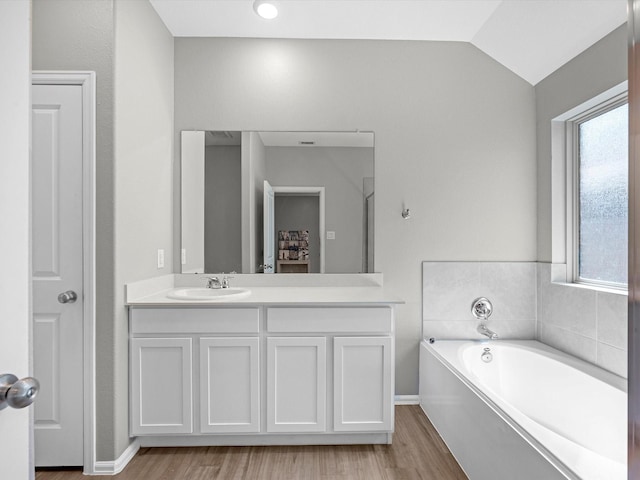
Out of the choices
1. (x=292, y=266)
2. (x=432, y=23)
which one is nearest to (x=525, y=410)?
(x=292, y=266)

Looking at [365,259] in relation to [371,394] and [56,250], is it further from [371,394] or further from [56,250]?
[56,250]

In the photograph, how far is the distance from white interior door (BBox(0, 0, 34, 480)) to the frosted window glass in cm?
267

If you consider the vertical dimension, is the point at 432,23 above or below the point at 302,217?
above

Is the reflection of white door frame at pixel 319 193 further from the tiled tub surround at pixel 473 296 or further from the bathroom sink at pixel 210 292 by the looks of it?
the tiled tub surround at pixel 473 296

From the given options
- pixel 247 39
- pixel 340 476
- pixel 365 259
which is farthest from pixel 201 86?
pixel 340 476

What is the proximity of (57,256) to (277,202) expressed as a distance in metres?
1.38

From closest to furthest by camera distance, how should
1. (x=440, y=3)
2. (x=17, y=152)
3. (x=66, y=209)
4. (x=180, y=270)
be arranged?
(x=17, y=152)
(x=66, y=209)
(x=440, y=3)
(x=180, y=270)

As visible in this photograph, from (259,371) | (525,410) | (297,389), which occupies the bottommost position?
(525,410)

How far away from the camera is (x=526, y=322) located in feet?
9.65

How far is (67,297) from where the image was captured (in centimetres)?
202

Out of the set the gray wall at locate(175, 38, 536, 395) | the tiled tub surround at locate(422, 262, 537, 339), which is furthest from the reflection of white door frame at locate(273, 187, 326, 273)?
the tiled tub surround at locate(422, 262, 537, 339)

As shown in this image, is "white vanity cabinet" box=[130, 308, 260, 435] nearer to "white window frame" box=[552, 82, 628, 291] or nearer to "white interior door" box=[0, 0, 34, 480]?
"white interior door" box=[0, 0, 34, 480]

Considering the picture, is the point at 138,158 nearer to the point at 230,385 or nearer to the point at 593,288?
the point at 230,385

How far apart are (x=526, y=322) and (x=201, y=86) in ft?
9.36
